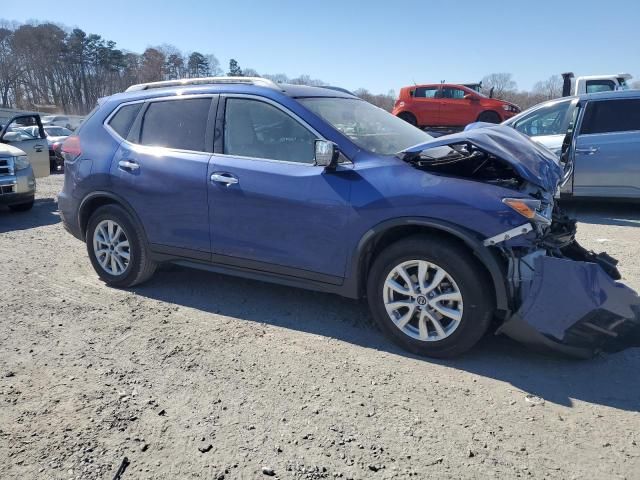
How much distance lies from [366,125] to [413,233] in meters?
1.19

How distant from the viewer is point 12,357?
3504mm

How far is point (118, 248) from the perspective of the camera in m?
4.71

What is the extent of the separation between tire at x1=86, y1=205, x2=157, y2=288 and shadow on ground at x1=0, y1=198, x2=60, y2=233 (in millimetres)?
3849

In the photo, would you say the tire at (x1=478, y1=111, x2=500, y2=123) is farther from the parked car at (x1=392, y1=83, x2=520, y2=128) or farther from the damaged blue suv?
the damaged blue suv

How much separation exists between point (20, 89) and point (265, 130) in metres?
86.0

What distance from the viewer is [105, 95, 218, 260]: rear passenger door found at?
4.16 meters

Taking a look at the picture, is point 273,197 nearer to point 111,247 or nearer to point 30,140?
point 111,247

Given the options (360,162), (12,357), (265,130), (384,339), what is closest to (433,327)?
(384,339)

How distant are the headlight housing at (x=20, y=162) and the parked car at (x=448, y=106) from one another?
42.2 feet

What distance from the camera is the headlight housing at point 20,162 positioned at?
28.0 feet

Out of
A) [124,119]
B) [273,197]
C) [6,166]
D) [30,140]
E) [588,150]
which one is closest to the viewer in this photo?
[273,197]

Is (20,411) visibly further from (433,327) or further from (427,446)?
(433,327)

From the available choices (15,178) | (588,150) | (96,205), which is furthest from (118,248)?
(588,150)

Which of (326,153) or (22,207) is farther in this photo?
(22,207)
